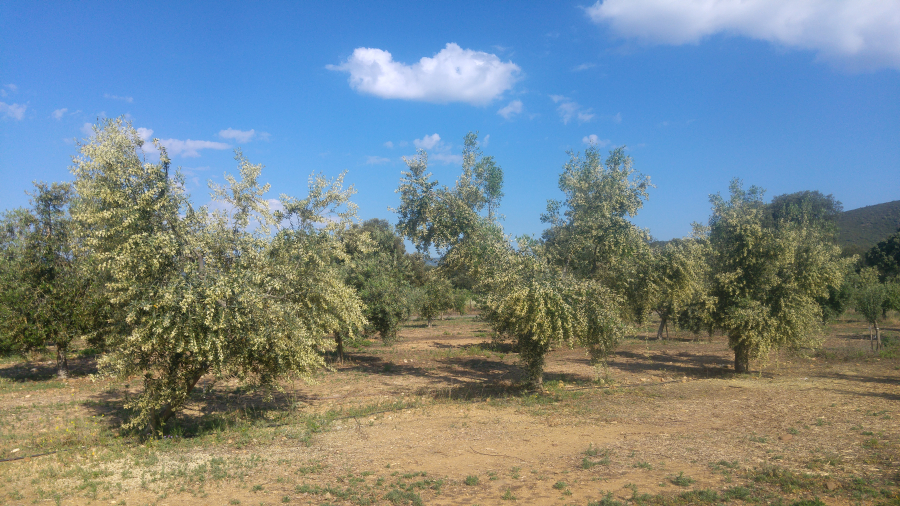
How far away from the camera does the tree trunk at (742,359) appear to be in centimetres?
1928

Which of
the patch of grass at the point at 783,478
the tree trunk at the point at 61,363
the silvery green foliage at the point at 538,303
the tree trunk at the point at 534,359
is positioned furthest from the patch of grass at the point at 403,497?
the tree trunk at the point at 61,363

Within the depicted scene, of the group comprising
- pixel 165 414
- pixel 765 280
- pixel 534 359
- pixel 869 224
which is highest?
pixel 869 224

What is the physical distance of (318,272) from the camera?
490 inches

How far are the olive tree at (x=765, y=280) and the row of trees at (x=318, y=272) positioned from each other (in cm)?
7

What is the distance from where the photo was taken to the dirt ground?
791 centimetres

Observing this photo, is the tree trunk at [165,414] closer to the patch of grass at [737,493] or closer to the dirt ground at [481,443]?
the dirt ground at [481,443]

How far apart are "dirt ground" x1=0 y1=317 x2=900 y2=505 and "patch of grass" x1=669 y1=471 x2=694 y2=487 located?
0.02 m

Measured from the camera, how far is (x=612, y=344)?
1552 cm

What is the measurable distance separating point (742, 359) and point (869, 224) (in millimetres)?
83540

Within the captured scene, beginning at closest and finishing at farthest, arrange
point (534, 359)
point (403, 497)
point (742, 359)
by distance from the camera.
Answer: point (403, 497), point (534, 359), point (742, 359)

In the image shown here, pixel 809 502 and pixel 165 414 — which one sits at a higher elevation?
pixel 165 414

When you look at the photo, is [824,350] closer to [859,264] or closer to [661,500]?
[661,500]

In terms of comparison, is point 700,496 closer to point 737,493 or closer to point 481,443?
point 737,493

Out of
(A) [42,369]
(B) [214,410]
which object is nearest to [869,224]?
(B) [214,410]
